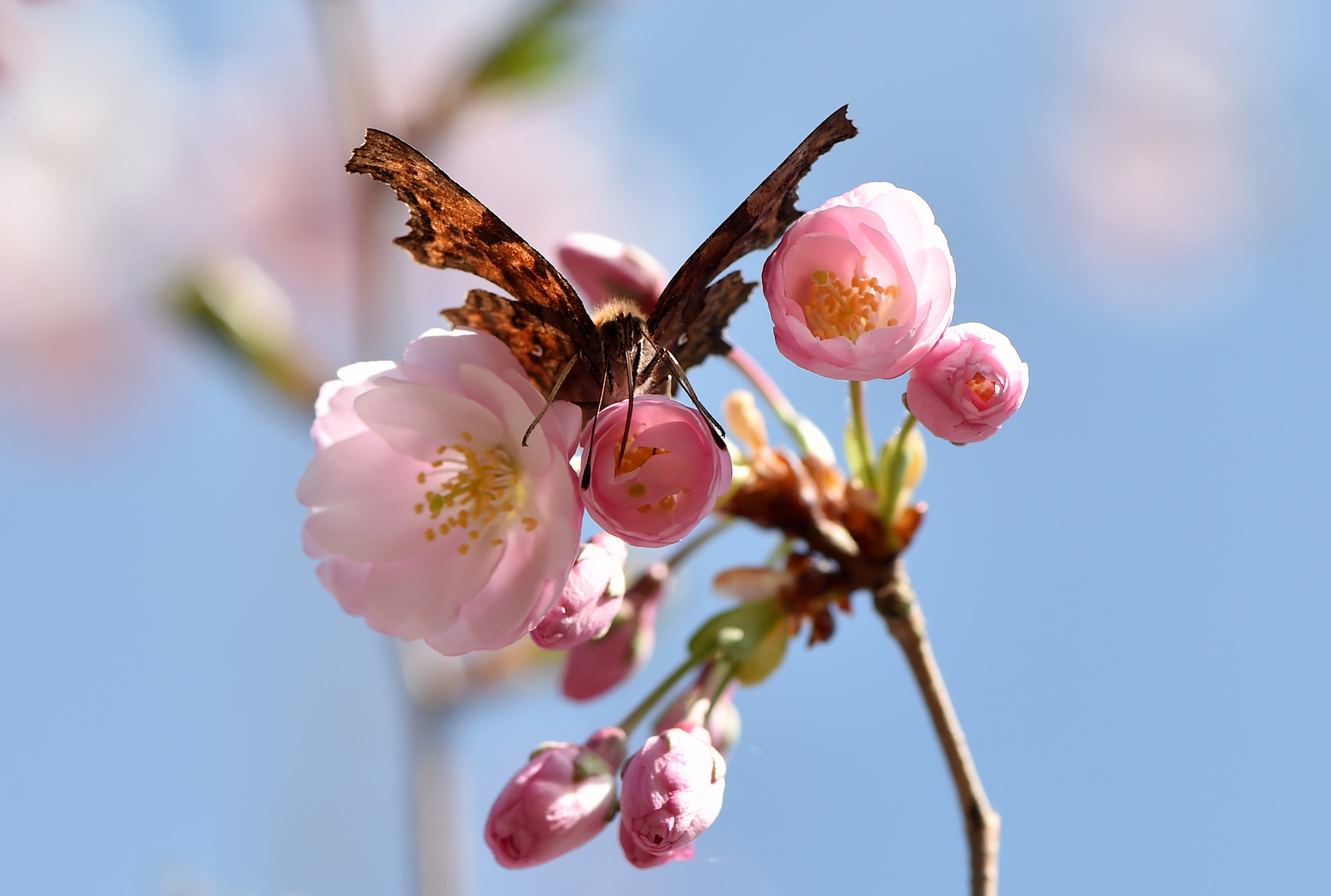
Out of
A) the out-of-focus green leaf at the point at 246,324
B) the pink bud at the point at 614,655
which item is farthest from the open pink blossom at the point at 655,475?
the out-of-focus green leaf at the point at 246,324

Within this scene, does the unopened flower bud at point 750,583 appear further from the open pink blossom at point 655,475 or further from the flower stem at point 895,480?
the open pink blossom at point 655,475

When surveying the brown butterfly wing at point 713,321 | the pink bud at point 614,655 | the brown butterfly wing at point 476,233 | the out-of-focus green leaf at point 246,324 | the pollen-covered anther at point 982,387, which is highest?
the out-of-focus green leaf at point 246,324

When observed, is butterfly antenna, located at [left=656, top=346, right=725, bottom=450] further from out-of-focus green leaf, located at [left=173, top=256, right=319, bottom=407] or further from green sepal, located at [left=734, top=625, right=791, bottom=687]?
out-of-focus green leaf, located at [left=173, top=256, right=319, bottom=407]

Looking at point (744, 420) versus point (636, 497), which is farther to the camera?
point (744, 420)

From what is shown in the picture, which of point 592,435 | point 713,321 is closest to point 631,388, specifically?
point 592,435

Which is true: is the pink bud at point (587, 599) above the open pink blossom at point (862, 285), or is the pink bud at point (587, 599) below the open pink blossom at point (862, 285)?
below

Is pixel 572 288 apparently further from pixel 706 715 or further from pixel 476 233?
pixel 706 715
